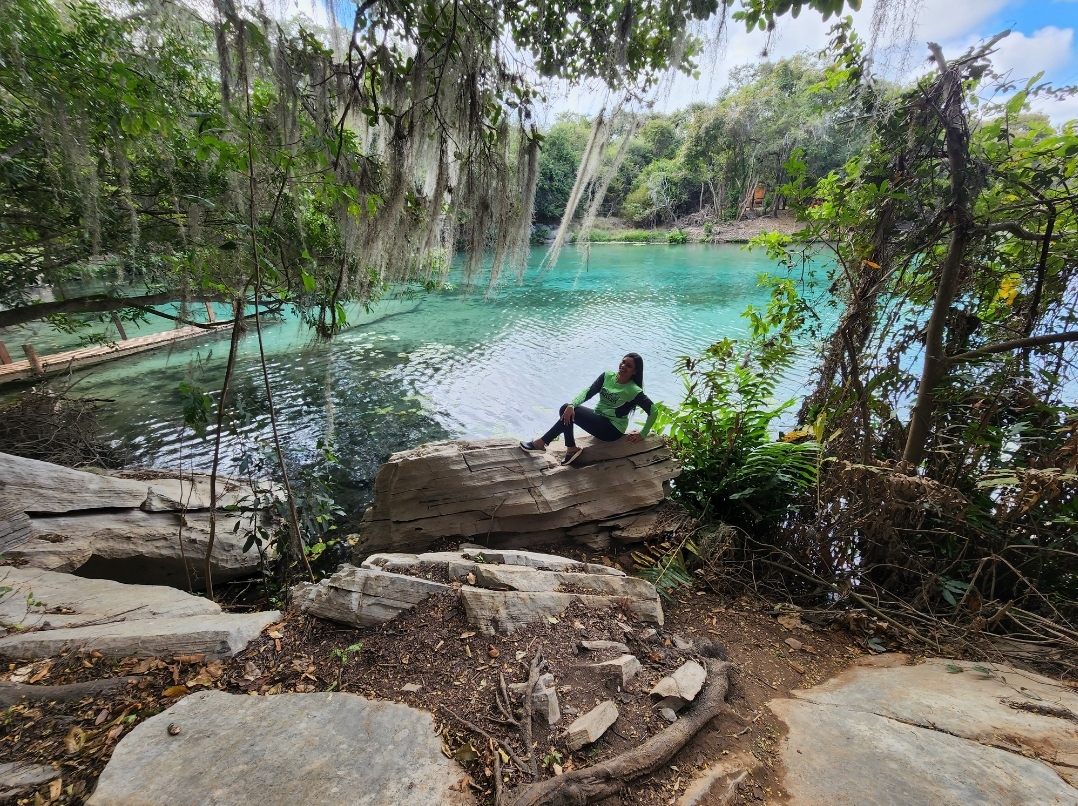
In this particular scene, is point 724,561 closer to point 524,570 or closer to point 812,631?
point 812,631

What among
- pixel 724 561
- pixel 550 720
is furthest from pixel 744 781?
pixel 724 561

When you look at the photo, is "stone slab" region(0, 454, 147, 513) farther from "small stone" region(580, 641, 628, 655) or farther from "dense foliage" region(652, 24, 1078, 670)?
"dense foliage" region(652, 24, 1078, 670)

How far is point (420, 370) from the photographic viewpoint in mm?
10711

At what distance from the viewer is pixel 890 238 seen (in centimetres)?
309

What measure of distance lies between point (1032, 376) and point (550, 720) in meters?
4.03

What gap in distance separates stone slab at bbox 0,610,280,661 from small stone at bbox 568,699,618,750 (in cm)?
182

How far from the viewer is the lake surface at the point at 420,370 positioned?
24.2 ft

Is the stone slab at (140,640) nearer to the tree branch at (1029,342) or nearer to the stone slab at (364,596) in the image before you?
the stone slab at (364,596)

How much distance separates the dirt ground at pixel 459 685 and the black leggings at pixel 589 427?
2.10 m

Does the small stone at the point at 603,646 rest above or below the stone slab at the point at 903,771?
below

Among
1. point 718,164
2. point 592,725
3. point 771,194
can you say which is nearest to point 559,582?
point 592,725

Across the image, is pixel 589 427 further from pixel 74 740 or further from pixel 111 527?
pixel 111 527

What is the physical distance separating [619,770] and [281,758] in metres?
1.29

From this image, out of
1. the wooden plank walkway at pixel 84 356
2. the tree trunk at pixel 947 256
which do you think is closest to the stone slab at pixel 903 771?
the tree trunk at pixel 947 256
